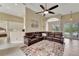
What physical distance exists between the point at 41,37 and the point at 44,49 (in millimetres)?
277

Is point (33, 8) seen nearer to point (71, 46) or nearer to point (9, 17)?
point (9, 17)

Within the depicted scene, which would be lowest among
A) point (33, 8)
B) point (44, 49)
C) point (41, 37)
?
point (44, 49)

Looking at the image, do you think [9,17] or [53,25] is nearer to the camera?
[9,17]

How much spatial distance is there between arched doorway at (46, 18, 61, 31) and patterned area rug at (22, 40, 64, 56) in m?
0.30

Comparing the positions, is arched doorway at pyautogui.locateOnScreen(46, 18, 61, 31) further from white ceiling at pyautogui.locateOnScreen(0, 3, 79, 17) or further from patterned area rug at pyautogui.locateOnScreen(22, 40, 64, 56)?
patterned area rug at pyautogui.locateOnScreen(22, 40, 64, 56)

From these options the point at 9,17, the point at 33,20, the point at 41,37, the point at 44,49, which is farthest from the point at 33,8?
the point at 44,49

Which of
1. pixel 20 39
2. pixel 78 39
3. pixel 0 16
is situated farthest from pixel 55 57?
pixel 0 16

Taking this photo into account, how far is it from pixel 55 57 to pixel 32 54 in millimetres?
528

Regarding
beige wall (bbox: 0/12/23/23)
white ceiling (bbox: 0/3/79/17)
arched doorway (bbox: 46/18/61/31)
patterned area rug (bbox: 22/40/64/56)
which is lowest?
patterned area rug (bbox: 22/40/64/56)

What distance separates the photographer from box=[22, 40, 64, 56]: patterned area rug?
2.32 m

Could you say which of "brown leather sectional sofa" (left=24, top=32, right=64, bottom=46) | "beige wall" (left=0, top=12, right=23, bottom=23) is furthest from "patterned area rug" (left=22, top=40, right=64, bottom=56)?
"beige wall" (left=0, top=12, right=23, bottom=23)

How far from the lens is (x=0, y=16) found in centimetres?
228

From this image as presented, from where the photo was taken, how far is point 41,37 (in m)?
2.37

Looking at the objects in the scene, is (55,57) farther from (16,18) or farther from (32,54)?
(16,18)
